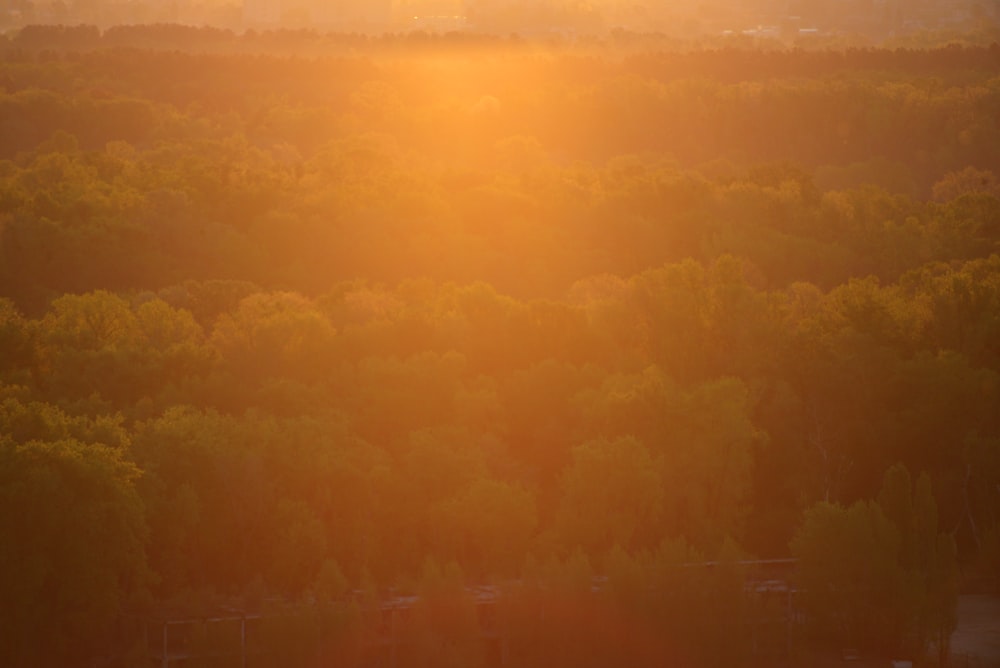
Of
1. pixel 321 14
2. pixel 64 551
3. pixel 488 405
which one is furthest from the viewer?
pixel 321 14

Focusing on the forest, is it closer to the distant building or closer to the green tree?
the green tree

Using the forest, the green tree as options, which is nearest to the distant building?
the forest

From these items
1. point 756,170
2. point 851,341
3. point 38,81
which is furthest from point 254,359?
point 38,81

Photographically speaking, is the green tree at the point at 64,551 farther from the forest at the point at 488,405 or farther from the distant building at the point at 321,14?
the distant building at the point at 321,14

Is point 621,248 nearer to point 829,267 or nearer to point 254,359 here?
point 829,267

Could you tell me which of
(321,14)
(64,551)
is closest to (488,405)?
(64,551)

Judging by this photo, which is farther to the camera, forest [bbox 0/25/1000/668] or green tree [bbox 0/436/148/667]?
forest [bbox 0/25/1000/668]

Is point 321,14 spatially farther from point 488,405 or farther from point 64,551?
point 64,551

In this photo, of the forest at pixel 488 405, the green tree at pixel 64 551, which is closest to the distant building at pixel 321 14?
the forest at pixel 488 405
